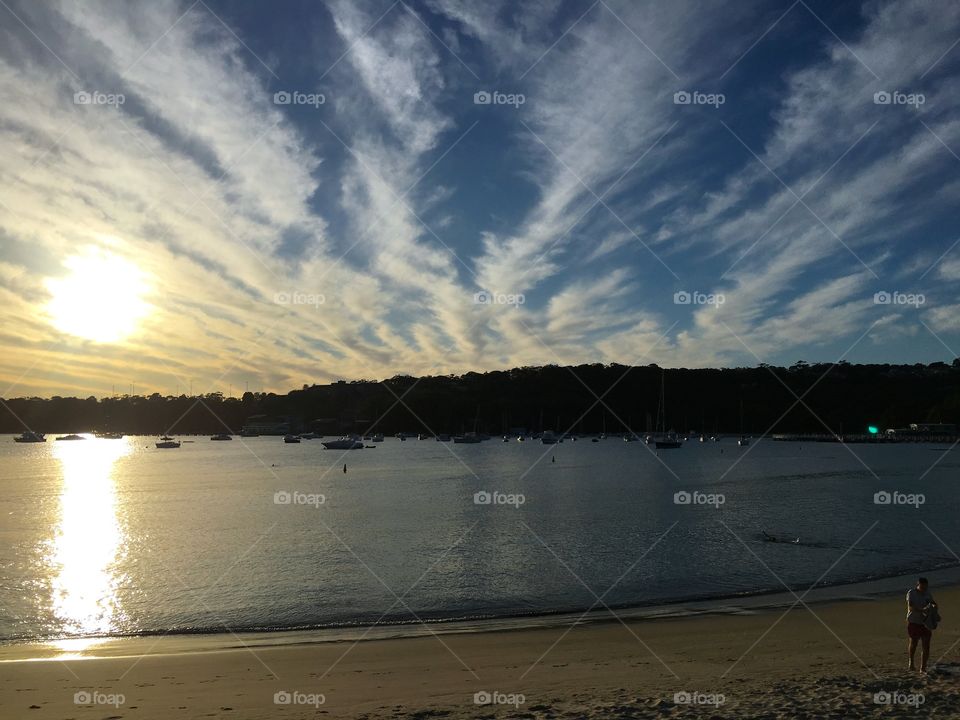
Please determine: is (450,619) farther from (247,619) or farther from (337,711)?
(337,711)

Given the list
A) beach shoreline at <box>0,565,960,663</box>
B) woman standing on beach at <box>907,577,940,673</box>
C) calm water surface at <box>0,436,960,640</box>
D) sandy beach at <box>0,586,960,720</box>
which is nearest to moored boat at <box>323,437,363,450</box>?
calm water surface at <box>0,436,960,640</box>

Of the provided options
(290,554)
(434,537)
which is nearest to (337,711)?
(290,554)

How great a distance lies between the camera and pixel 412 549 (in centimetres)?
3984

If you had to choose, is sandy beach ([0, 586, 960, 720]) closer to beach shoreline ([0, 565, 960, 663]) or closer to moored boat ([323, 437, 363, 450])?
beach shoreline ([0, 565, 960, 663])

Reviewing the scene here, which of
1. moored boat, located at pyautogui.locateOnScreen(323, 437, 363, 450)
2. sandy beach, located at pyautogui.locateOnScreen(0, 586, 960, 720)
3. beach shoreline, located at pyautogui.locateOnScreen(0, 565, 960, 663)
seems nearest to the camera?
sandy beach, located at pyautogui.locateOnScreen(0, 586, 960, 720)

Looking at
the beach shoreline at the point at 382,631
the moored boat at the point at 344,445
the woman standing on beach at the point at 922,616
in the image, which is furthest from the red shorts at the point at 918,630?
the moored boat at the point at 344,445

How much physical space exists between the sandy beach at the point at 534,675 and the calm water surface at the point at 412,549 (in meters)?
4.47

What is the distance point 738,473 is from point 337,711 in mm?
101663

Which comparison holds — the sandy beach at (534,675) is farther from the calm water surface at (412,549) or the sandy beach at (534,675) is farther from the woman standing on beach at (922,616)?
the calm water surface at (412,549)

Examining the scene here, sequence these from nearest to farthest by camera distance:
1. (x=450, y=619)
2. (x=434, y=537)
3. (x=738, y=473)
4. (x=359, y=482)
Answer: (x=450, y=619)
(x=434, y=537)
(x=359, y=482)
(x=738, y=473)

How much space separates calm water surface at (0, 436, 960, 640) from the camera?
88.7 feet

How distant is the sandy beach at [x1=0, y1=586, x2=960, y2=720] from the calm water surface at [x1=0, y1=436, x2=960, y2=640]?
447 centimetres

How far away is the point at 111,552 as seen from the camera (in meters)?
40.2

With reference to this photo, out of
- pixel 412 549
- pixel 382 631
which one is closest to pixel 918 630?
pixel 382 631
